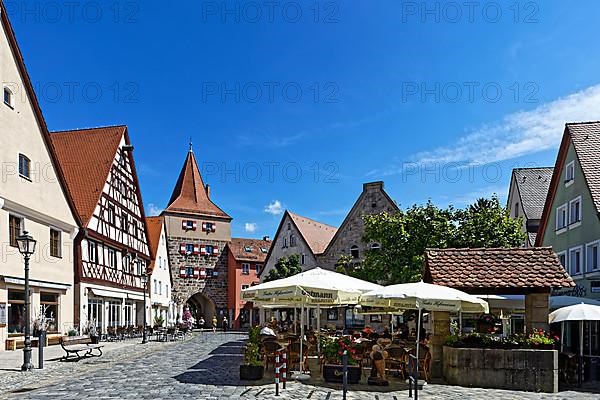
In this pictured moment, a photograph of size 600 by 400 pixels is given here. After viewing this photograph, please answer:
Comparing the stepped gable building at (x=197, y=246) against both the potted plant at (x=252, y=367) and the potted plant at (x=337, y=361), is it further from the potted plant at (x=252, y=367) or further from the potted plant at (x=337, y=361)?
the potted plant at (x=337, y=361)

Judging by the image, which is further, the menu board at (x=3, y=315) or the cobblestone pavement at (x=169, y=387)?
the menu board at (x=3, y=315)

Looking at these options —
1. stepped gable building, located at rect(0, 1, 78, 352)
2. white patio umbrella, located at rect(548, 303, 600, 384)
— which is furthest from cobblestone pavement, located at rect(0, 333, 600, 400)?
stepped gable building, located at rect(0, 1, 78, 352)

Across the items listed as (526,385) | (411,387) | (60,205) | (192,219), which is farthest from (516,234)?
(192,219)

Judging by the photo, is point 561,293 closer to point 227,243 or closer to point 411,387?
point 411,387

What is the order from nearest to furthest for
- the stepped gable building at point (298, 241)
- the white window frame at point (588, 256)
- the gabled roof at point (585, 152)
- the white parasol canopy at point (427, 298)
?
1. the white parasol canopy at point (427, 298)
2. the white window frame at point (588, 256)
3. the gabled roof at point (585, 152)
4. the stepped gable building at point (298, 241)

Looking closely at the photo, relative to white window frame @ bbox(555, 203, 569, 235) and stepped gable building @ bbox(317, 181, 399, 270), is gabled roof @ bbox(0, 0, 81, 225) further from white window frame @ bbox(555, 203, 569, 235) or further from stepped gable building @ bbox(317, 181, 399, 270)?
stepped gable building @ bbox(317, 181, 399, 270)

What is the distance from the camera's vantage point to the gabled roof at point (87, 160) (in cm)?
3472

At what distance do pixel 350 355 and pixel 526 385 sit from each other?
12.3 feet

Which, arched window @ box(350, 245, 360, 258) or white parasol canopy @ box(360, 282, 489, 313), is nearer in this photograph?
white parasol canopy @ box(360, 282, 489, 313)

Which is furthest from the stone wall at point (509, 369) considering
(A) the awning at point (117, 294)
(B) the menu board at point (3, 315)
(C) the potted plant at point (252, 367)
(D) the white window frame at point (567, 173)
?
(A) the awning at point (117, 294)

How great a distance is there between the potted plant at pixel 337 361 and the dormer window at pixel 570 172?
16705mm

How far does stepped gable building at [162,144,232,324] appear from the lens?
211 feet

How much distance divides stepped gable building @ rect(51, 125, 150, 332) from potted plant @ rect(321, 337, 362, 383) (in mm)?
Answer: 20149

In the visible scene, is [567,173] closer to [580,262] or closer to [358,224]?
[580,262]
